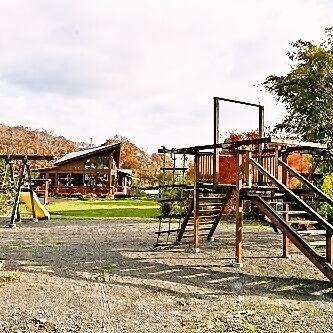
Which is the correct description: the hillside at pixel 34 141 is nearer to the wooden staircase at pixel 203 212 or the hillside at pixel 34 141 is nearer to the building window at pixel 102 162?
the building window at pixel 102 162

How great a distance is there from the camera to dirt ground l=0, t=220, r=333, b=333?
4.84 m

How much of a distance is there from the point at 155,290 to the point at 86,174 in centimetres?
3487

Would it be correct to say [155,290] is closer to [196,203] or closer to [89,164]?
[196,203]

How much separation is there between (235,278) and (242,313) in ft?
6.30

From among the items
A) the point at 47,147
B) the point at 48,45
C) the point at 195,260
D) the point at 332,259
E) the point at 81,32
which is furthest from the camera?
the point at 47,147

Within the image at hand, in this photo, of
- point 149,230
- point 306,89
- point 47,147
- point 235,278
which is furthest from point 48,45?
point 47,147

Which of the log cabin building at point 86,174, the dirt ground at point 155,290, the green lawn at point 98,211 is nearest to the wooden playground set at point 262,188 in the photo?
the dirt ground at point 155,290

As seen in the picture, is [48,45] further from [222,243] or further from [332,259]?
[332,259]

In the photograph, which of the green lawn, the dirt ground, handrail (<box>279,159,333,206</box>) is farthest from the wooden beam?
the green lawn

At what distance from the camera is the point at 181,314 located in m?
5.16

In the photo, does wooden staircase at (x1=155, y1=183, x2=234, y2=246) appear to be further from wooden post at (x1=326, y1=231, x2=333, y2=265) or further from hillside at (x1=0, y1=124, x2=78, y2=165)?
hillside at (x1=0, y1=124, x2=78, y2=165)

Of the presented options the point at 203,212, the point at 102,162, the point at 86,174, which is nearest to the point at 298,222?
the point at 203,212

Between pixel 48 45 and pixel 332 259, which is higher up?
pixel 48 45

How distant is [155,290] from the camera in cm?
626
